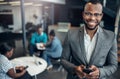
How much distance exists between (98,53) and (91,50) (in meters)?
0.06

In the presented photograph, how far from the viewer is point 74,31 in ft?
4.30

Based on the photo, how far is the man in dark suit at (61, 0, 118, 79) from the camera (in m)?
1.17

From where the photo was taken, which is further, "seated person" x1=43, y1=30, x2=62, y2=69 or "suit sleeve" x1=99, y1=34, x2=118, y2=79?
"seated person" x1=43, y1=30, x2=62, y2=69

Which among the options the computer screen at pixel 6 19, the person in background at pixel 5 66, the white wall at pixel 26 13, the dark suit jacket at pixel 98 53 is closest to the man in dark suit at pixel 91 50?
the dark suit jacket at pixel 98 53

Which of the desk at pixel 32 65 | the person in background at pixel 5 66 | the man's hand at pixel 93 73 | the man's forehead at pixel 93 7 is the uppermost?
the man's forehead at pixel 93 7

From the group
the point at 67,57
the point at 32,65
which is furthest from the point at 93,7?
the point at 32,65

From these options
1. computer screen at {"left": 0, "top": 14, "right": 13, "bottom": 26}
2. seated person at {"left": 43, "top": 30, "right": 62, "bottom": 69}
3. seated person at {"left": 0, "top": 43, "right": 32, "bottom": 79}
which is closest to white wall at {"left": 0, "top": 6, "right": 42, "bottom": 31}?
computer screen at {"left": 0, "top": 14, "right": 13, "bottom": 26}

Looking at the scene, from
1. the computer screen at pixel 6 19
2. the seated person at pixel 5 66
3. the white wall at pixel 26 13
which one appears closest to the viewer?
the seated person at pixel 5 66

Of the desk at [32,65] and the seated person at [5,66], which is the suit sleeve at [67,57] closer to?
the seated person at [5,66]

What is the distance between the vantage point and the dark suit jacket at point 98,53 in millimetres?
1208

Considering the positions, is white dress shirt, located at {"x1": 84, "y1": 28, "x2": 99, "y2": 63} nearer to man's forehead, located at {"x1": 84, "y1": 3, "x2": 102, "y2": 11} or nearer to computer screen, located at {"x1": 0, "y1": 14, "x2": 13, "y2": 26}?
man's forehead, located at {"x1": 84, "y1": 3, "x2": 102, "y2": 11}

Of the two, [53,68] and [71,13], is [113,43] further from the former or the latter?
[71,13]

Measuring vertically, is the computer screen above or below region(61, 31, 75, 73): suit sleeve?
below

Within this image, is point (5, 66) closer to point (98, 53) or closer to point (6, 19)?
point (98, 53)
